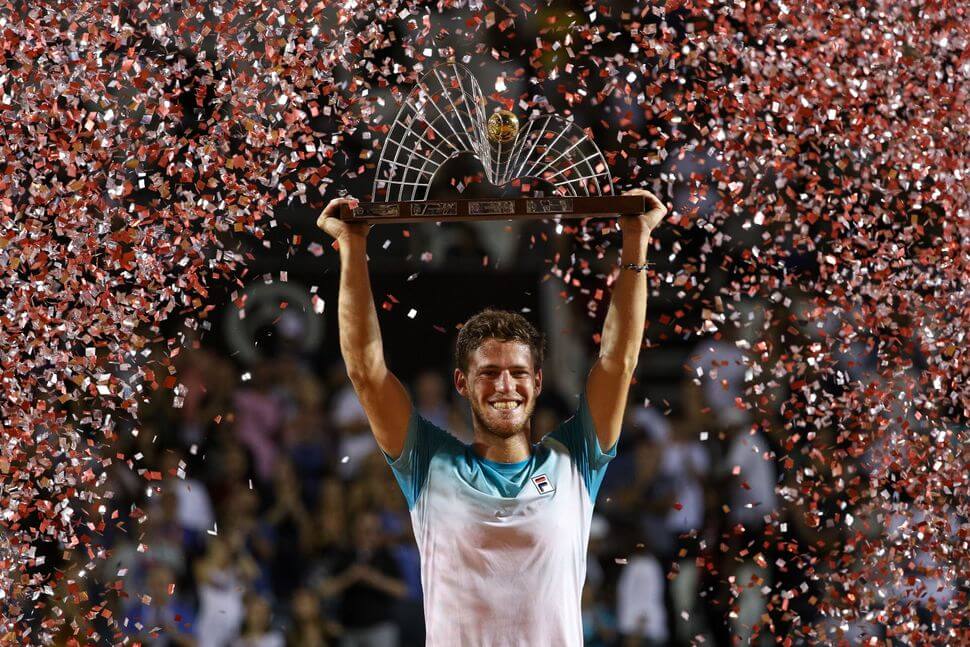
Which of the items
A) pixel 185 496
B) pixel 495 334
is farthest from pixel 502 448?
pixel 185 496

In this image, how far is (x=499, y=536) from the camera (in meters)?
2.37

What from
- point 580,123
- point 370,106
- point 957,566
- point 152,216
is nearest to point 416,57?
point 370,106

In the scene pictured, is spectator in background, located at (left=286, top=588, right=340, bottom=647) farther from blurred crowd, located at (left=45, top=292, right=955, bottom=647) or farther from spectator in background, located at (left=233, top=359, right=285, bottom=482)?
spectator in background, located at (left=233, top=359, right=285, bottom=482)

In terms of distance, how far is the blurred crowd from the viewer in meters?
3.58

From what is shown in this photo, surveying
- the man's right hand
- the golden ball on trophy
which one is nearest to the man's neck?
the man's right hand

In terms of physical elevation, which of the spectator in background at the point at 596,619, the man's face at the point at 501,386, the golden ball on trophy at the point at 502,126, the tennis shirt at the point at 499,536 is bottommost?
the spectator in background at the point at 596,619

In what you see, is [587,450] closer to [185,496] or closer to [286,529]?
[286,529]

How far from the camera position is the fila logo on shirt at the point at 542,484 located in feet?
7.97

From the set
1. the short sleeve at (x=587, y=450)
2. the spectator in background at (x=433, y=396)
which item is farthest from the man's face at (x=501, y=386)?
the spectator in background at (x=433, y=396)

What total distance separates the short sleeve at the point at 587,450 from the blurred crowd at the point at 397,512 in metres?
1.18

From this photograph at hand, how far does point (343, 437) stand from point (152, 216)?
1.00 m

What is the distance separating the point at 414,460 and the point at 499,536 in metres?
0.27

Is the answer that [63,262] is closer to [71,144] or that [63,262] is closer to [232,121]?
[71,144]

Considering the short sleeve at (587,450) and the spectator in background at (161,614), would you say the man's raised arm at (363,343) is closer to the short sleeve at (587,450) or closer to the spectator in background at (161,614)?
the short sleeve at (587,450)
